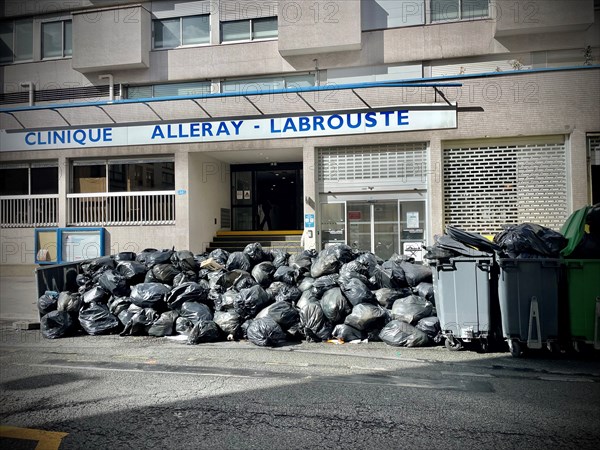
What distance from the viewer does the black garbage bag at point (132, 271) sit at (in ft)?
26.7

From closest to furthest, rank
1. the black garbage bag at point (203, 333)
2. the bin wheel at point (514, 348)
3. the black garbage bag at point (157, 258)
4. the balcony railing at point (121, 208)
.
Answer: the bin wheel at point (514, 348), the black garbage bag at point (203, 333), the black garbage bag at point (157, 258), the balcony railing at point (121, 208)

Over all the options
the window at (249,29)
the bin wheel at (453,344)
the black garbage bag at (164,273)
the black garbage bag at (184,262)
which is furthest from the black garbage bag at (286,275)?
the window at (249,29)

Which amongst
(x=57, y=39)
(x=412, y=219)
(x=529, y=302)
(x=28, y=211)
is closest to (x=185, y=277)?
(x=529, y=302)

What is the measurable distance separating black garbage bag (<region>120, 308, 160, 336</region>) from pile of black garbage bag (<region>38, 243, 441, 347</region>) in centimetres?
2

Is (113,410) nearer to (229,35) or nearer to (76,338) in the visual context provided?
(76,338)

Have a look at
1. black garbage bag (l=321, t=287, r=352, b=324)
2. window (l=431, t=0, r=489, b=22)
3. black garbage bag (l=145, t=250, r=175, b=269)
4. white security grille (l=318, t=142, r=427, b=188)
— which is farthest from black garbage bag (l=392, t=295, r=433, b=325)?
window (l=431, t=0, r=489, b=22)

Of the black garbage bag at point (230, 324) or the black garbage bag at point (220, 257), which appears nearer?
the black garbage bag at point (230, 324)

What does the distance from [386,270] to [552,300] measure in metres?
2.62

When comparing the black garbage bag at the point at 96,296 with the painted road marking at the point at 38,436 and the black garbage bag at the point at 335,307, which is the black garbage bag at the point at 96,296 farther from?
the painted road marking at the point at 38,436

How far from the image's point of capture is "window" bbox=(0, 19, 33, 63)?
51.5ft

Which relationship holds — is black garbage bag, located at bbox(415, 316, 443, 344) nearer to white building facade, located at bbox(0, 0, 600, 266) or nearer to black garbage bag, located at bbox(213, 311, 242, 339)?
black garbage bag, located at bbox(213, 311, 242, 339)

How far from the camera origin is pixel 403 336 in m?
6.30

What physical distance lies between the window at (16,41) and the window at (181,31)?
4.48 metres

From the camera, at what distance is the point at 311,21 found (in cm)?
1402
